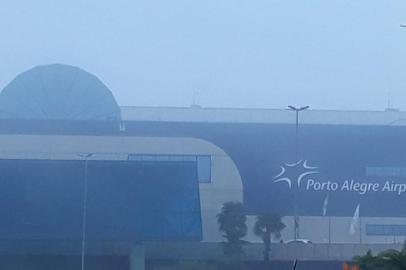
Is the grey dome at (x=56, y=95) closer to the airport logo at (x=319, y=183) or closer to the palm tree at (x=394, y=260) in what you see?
the airport logo at (x=319, y=183)

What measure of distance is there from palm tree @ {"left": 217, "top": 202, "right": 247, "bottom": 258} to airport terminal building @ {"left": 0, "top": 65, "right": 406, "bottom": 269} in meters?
0.92

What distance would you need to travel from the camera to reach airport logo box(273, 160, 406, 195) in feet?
212

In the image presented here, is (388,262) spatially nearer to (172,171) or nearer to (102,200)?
(102,200)

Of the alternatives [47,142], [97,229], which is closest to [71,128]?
[47,142]

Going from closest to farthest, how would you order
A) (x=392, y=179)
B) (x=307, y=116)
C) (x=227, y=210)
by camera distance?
(x=227, y=210) < (x=392, y=179) < (x=307, y=116)

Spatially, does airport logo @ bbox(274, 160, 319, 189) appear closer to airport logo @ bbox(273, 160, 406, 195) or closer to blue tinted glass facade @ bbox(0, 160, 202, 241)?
airport logo @ bbox(273, 160, 406, 195)

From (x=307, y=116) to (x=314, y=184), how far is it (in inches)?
304

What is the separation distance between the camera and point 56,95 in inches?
2721

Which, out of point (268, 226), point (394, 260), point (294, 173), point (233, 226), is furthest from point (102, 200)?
point (394, 260)

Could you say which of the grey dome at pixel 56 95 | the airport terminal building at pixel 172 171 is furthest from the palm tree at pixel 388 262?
the grey dome at pixel 56 95

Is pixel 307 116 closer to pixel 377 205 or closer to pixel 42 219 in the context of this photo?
pixel 377 205

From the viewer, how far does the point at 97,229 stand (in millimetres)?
48750

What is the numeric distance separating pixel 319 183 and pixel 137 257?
69.4 feet

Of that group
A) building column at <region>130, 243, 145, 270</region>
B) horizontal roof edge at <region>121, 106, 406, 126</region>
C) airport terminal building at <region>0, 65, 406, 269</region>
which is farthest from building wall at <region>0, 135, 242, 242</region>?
building column at <region>130, 243, 145, 270</region>
